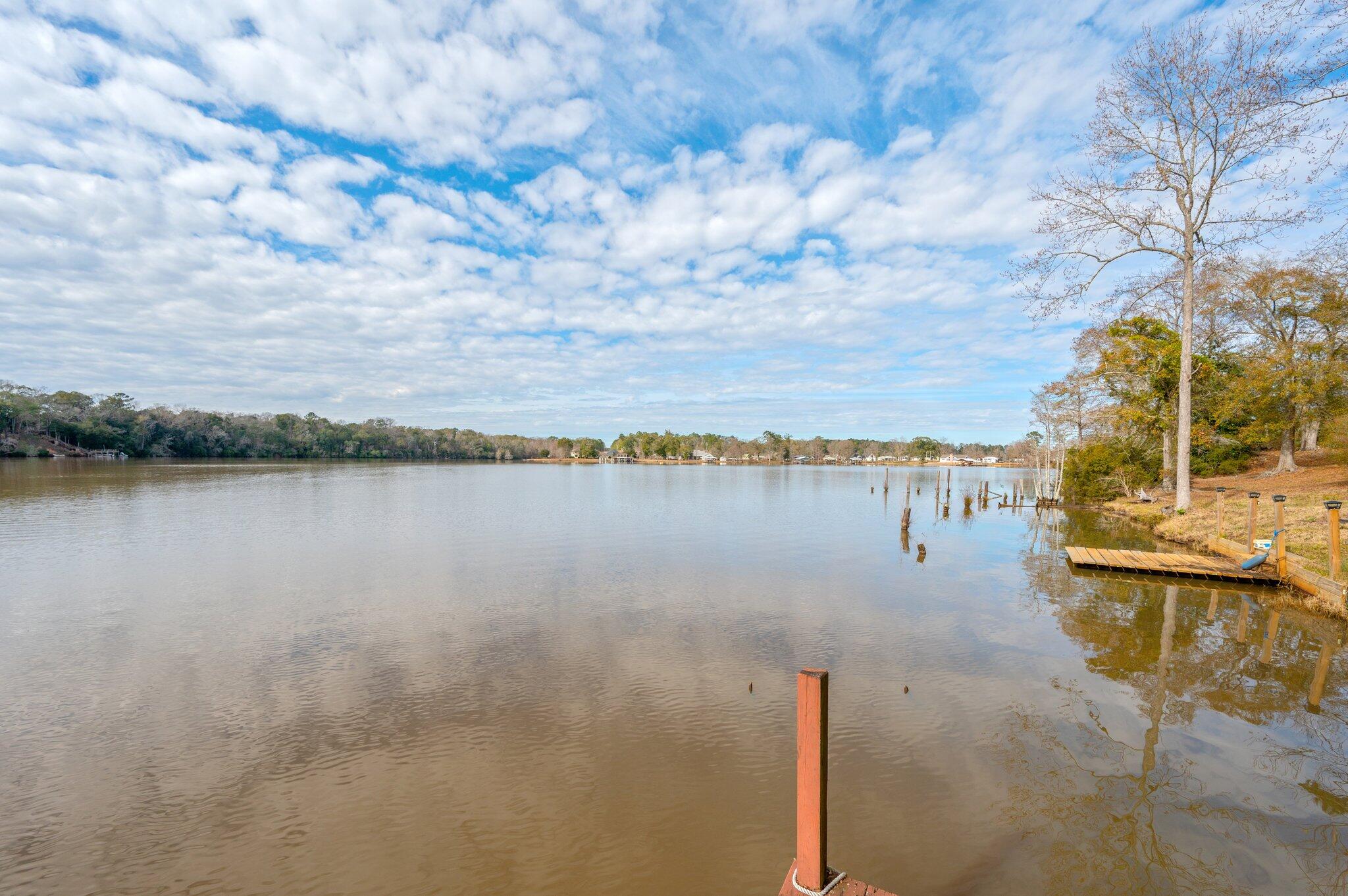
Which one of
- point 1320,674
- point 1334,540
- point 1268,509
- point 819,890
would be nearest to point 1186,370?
point 1268,509

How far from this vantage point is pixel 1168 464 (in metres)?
26.4

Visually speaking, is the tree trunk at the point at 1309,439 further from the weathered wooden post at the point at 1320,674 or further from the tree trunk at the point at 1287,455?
the weathered wooden post at the point at 1320,674

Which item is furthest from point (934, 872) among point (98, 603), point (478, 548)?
point (478, 548)

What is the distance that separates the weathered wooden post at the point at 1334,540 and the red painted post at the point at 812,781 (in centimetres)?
1293

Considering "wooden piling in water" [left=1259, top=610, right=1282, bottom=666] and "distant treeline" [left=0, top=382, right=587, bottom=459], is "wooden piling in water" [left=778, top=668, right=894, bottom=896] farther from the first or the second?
"distant treeline" [left=0, top=382, right=587, bottom=459]

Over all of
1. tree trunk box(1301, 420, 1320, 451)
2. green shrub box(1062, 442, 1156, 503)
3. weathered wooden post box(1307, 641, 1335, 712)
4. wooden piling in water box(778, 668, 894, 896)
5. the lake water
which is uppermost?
tree trunk box(1301, 420, 1320, 451)

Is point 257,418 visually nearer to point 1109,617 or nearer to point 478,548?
point 478,548

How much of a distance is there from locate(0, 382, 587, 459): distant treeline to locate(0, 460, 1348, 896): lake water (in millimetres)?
90533

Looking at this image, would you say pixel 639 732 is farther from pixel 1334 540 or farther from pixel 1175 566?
pixel 1175 566

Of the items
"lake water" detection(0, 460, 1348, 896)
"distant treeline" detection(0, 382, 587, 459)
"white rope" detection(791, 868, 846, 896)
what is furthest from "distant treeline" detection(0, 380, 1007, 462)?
"white rope" detection(791, 868, 846, 896)

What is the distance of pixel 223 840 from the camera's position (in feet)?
15.0

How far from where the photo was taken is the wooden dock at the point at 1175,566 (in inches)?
490

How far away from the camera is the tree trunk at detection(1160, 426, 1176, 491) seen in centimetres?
2627

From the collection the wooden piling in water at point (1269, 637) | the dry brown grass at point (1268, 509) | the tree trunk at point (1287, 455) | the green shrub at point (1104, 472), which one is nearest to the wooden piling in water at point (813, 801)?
the wooden piling in water at point (1269, 637)
